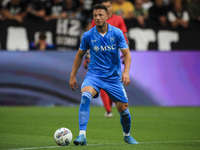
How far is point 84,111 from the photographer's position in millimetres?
7855

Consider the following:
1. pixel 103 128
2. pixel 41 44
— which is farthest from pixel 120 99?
pixel 41 44

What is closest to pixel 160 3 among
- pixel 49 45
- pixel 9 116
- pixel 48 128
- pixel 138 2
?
pixel 138 2

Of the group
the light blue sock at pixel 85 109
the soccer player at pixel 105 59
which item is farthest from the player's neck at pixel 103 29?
the light blue sock at pixel 85 109

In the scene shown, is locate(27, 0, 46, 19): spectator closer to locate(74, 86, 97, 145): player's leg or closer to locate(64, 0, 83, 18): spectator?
locate(64, 0, 83, 18): spectator

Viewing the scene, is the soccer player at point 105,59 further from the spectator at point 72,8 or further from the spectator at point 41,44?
the spectator at point 72,8

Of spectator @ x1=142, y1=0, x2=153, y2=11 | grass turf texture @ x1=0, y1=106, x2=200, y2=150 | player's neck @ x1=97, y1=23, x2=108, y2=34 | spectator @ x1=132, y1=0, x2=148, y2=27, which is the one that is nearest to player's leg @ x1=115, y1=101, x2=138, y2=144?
grass turf texture @ x1=0, y1=106, x2=200, y2=150

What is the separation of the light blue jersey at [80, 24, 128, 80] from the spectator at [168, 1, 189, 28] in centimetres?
1176

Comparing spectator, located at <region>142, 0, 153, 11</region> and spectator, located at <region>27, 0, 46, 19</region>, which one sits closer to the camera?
spectator, located at <region>27, 0, 46, 19</region>

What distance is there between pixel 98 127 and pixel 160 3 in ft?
33.1

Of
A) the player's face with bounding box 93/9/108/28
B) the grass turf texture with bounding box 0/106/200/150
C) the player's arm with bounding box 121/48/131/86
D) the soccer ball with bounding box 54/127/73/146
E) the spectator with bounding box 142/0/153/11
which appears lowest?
the grass turf texture with bounding box 0/106/200/150

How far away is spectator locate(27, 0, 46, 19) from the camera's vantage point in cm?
1895

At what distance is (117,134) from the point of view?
9.88 m

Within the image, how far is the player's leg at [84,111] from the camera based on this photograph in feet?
25.1

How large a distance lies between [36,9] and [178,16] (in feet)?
18.3
